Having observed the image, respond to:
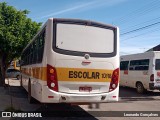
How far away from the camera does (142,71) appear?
19.6m

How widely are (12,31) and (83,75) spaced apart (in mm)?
14695

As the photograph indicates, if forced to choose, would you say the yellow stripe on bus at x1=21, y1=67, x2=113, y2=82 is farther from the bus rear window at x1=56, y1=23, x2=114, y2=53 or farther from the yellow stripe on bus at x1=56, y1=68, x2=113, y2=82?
the bus rear window at x1=56, y1=23, x2=114, y2=53

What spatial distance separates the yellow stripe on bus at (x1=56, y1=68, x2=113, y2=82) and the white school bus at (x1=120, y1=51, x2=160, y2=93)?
876 centimetres

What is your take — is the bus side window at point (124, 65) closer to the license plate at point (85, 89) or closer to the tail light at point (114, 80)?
the tail light at point (114, 80)

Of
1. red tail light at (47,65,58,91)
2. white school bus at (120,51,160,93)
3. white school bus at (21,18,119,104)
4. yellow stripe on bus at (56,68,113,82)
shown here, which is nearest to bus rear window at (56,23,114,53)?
white school bus at (21,18,119,104)

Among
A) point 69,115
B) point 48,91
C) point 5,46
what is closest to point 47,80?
point 48,91

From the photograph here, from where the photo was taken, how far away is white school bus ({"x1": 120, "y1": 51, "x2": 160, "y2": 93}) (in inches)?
719

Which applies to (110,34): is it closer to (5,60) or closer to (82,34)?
(82,34)

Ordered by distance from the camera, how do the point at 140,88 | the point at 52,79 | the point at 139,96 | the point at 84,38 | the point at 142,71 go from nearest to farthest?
1. the point at 52,79
2. the point at 84,38
3. the point at 139,96
4. the point at 142,71
5. the point at 140,88

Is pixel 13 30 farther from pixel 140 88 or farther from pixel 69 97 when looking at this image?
pixel 69 97

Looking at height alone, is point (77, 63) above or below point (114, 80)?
above

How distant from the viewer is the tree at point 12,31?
75.6 feet

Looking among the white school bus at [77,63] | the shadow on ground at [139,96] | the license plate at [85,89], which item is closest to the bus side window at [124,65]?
the shadow on ground at [139,96]

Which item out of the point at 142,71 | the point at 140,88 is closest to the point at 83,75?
the point at 142,71
